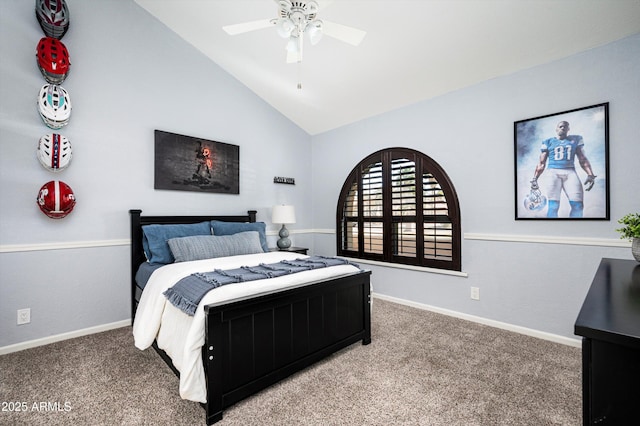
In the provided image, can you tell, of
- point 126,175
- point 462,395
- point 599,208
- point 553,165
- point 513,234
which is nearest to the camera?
point 462,395

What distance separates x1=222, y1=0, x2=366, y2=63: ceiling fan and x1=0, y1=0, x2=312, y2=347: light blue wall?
70.8 inches

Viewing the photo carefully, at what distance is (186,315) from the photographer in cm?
188

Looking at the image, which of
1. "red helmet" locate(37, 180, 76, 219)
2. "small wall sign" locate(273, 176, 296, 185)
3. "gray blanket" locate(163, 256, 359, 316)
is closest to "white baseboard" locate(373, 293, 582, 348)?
"gray blanket" locate(163, 256, 359, 316)

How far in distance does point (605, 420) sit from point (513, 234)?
105 inches

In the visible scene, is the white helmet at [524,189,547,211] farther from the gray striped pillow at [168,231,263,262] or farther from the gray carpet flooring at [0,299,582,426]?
the gray striped pillow at [168,231,263,262]

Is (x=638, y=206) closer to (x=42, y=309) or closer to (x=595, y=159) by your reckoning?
(x=595, y=159)

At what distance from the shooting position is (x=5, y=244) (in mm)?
2580

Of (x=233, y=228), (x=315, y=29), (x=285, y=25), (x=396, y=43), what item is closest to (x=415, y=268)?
(x=233, y=228)

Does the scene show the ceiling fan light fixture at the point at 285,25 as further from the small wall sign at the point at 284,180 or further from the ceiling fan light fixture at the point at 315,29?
the small wall sign at the point at 284,180

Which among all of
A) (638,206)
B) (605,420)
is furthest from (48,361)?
(638,206)

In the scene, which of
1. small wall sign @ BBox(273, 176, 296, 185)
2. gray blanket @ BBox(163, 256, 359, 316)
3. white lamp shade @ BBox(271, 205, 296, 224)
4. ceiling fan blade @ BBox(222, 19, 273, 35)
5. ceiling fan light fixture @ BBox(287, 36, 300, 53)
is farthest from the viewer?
small wall sign @ BBox(273, 176, 296, 185)

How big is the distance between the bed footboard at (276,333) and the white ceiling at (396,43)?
79.5 inches

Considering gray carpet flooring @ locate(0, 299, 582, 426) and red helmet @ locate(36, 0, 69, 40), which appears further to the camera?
red helmet @ locate(36, 0, 69, 40)

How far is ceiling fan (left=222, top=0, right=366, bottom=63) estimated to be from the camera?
6.48 feet
